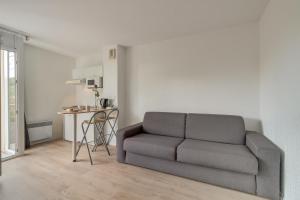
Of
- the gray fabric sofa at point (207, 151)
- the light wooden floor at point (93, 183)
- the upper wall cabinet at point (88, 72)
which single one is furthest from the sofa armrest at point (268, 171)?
the upper wall cabinet at point (88, 72)

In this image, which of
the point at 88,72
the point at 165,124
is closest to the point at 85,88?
the point at 88,72

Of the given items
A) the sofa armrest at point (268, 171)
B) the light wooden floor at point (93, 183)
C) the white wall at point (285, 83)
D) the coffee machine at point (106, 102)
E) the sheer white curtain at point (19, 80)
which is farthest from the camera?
the coffee machine at point (106, 102)

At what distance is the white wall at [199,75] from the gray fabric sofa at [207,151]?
1.21 ft

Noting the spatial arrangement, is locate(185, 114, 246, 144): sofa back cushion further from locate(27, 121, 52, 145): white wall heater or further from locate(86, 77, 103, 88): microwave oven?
locate(27, 121, 52, 145): white wall heater

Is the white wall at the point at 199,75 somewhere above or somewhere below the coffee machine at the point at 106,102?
above

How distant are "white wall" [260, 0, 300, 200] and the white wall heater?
4.70 meters

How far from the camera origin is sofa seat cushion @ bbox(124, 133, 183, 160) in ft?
7.33

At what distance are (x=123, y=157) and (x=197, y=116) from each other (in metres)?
1.50

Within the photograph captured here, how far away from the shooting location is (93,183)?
2.07 m

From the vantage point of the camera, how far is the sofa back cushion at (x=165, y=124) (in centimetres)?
279

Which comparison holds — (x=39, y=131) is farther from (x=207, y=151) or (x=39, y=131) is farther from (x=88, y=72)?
(x=207, y=151)

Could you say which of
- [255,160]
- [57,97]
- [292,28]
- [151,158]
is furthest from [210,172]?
[57,97]

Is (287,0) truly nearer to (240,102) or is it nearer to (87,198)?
(240,102)

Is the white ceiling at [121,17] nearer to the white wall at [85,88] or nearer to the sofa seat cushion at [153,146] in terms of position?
the white wall at [85,88]
